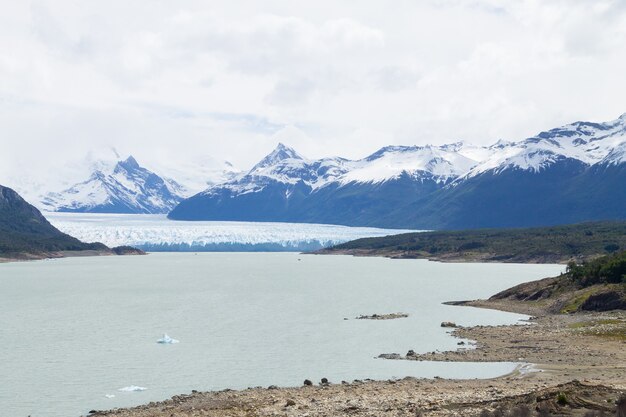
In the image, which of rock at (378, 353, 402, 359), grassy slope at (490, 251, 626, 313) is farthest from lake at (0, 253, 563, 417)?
grassy slope at (490, 251, 626, 313)

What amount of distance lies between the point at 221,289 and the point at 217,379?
7133 cm

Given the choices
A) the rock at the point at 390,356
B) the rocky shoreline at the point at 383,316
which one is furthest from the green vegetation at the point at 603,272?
the rock at the point at 390,356

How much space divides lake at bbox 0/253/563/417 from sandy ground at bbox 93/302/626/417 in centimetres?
332

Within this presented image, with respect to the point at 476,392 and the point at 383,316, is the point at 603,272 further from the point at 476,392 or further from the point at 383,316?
the point at 476,392

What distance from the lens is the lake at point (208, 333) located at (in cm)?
4556

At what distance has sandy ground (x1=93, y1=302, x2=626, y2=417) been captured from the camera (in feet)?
99.9

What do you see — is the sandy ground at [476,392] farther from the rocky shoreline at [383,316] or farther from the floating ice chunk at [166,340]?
the rocky shoreline at [383,316]

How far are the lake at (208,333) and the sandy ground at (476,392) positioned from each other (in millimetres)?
3321

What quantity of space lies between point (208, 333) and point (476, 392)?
117ft

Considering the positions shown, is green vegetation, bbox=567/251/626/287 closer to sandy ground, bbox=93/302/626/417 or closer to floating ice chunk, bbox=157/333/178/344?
sandy ground, bbox=93/302/626/417

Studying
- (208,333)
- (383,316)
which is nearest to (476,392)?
(208,333)

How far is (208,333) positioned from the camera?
221ft

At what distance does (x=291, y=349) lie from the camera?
58.2 metres

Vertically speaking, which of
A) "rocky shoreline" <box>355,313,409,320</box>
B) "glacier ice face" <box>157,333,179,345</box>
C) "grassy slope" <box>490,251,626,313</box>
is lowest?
"glacier ice face" <box>157,333,179,345</box>
